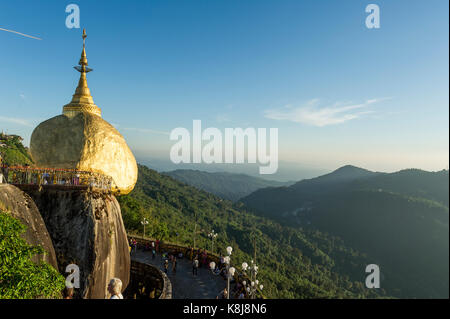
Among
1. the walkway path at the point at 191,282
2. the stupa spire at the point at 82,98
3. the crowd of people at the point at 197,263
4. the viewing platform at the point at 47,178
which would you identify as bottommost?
the walkway path at the point at 191,282

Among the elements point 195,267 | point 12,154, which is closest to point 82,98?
point 195,267

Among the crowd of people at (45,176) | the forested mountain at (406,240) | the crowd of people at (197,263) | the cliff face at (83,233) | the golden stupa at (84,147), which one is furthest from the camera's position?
the forested mountain at (406,240)

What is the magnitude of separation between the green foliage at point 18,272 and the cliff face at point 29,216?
3.90 meters

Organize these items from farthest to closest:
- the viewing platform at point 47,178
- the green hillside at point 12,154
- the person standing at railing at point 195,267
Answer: the green hillside at point 12,154 → the person standing at railing at point 195,267 → the viewing platform at point 47,178

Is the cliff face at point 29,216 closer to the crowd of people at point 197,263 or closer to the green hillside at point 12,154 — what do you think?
the crowd of people at point 197,263

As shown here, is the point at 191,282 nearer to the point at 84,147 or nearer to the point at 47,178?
the point at 47,178

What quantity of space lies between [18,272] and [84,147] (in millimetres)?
9519

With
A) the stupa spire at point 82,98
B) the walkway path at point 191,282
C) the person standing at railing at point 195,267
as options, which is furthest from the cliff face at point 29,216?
the person standing at railing at point 195,267

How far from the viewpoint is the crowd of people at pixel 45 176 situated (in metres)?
14.3

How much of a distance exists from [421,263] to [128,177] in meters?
175

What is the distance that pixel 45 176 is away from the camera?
1446cm

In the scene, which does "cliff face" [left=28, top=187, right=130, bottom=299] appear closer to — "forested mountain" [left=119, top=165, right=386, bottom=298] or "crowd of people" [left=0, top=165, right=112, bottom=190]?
"crowd of people" [left=0, top=165, right=112, bottom=190]

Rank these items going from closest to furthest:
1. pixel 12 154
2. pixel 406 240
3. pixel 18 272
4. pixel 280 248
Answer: pixel 18 272
pixel 12 154
pixel 280 248
pixel 406 240

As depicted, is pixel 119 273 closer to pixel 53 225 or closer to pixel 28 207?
pixel 53 225
